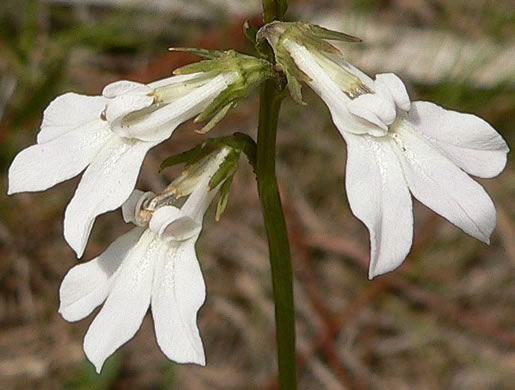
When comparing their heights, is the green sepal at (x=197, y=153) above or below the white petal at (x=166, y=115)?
below

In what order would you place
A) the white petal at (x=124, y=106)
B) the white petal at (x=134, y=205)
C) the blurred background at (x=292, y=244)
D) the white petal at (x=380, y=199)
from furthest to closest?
the blurred background at (x=292, y=244)
the white petal at (x=134, y=205)
the white petal at (x=124, y=106)
the white petal at (x=380, y=199)

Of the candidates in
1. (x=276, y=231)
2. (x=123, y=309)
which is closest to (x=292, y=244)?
(x=276, y=231)


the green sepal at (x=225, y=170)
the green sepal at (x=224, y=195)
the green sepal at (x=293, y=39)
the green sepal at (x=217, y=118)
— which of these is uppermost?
the green sepal at (x=293, y=39)

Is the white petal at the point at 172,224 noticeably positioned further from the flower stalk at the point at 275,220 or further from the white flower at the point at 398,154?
the white flower at the point at 398,154

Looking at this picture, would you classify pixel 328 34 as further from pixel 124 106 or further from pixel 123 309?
pixel 123 309

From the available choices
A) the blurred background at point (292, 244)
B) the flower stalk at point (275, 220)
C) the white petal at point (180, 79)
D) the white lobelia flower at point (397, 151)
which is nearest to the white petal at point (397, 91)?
the white lobelia flower at point (397, 151)

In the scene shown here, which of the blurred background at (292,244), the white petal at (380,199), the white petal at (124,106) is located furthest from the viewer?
the blurred background at (292,244)

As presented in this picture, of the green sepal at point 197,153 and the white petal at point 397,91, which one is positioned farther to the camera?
the green sepal at point 197,153
